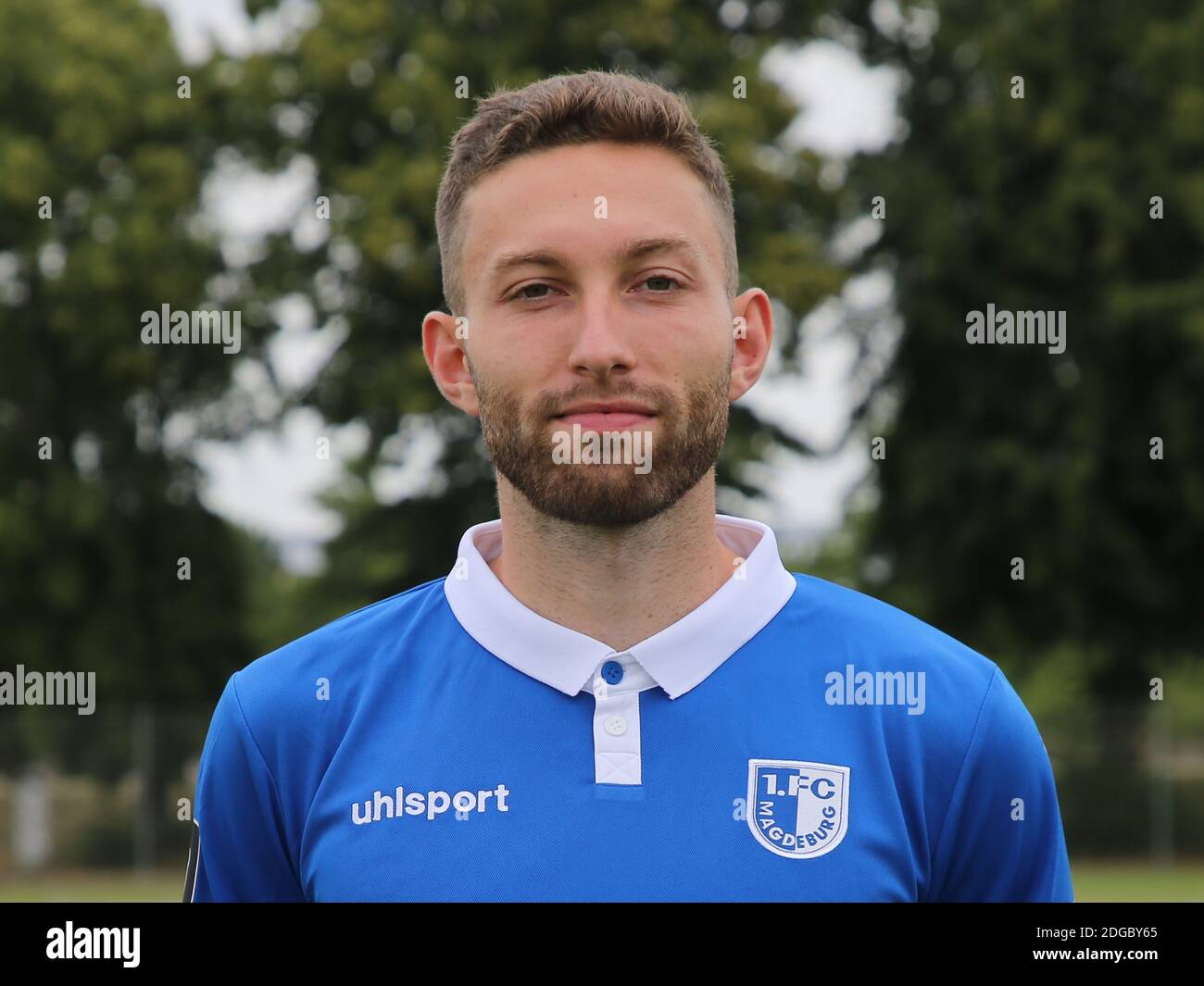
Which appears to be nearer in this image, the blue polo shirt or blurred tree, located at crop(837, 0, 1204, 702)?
the blue polo shirt

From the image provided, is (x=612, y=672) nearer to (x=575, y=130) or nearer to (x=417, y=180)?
(x=575, y=130)

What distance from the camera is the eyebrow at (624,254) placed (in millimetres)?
3062

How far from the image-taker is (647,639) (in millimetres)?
3080

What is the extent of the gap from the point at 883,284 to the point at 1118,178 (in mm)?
3373

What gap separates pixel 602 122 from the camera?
325 centimetres

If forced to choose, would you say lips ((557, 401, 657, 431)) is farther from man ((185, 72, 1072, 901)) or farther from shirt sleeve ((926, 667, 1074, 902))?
shirt sleeve ((926, 667, 1074, 902))

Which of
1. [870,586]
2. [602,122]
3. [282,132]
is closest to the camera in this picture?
[602,122]

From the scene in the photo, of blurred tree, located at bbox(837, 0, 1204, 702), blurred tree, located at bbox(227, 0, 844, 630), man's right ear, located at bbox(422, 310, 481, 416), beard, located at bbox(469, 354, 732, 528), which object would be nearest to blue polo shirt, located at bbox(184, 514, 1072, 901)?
beard, located at bbox(469, 354, 732, 528)

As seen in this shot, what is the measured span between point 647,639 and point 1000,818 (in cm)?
70

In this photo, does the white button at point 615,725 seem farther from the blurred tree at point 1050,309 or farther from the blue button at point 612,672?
the blurred tree at point 1050,309

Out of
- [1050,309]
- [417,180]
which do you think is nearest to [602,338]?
[417,180]

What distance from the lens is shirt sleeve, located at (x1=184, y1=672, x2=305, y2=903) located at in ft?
10.5
